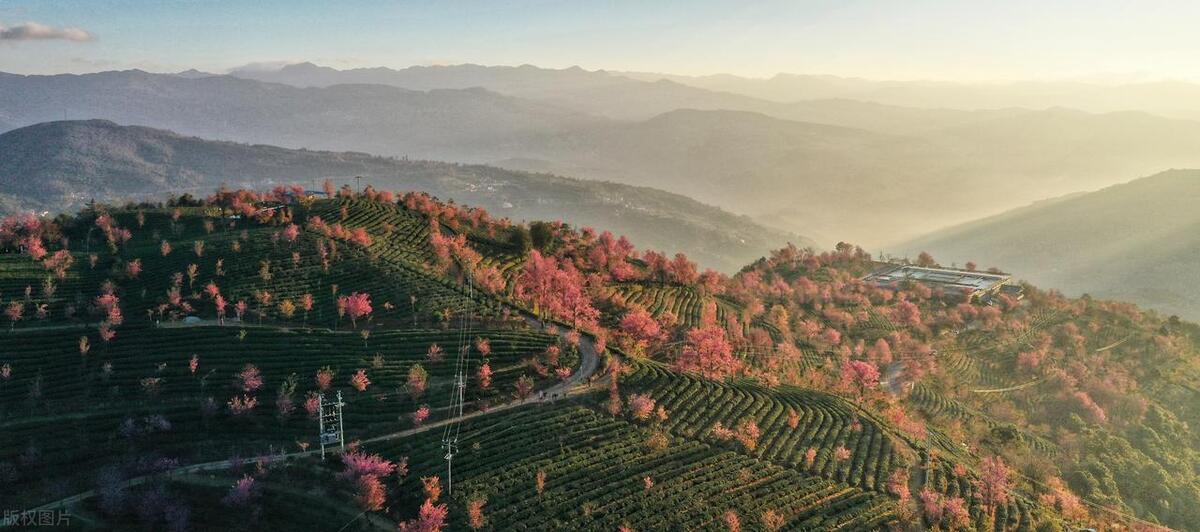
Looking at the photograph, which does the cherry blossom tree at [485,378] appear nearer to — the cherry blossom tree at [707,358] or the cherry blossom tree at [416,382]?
the cherry blossom tree at [416,382]

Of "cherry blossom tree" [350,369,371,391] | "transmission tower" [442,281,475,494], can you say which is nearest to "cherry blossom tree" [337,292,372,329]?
"cherry blossom tree" [350,369,371,391]

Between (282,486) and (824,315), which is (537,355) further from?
(824,315)

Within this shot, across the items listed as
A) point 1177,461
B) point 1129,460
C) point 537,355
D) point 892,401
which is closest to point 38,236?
point 537,355

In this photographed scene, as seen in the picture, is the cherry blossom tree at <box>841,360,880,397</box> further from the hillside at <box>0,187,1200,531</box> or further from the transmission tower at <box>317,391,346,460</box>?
the transmission tower at <box>317,391,346,460</box>

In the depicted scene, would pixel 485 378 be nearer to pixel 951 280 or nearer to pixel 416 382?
pixel 416 382

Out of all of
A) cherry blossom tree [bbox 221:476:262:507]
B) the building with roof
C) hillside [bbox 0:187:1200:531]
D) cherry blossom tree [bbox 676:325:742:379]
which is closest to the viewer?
cherry blossom tree [bbox 221:476:262:507]

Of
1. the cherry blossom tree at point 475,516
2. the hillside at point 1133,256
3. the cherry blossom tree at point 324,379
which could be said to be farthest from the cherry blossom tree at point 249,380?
the hillside at point 1133,256
